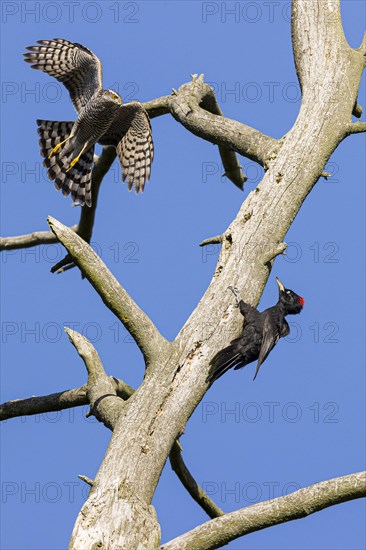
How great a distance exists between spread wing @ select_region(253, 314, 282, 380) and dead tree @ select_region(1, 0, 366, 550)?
0.68 ft

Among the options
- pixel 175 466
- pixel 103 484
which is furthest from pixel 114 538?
pixel 175 466

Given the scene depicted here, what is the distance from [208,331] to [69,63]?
4149mm

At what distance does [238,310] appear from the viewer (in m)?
6.66

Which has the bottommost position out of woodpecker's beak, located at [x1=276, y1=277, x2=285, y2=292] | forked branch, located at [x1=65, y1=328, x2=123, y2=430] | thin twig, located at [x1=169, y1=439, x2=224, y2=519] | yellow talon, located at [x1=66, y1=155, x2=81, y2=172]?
thin twig, located at [x1=169, y1=439, x2=224, y2=519]

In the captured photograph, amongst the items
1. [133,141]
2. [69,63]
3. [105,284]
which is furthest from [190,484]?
[69,63]

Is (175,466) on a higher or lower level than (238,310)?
lower

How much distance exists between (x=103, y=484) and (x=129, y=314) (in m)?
1.16

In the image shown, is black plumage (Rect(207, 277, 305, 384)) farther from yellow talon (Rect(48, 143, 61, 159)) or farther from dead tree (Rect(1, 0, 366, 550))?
yellow talon (Rect(48, 143, 61, 159))

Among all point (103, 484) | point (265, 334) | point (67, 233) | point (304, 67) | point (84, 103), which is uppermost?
point (84, 103)

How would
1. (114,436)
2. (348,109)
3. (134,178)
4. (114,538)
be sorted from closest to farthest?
1. (114,538)
2. (114,436)
3. (348,109)
4. (134,178)

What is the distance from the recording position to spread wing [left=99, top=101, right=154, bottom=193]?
361 inches

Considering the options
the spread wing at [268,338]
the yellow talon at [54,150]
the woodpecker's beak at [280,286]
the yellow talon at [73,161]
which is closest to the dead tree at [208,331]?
the spread wing at [268,338]

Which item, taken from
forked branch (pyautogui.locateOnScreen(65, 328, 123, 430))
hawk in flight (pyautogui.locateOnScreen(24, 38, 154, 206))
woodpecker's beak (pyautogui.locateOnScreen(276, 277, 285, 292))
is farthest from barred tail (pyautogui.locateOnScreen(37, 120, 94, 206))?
forked branch (pyautogui.locateOnScreen(65, 328, 123, 430))

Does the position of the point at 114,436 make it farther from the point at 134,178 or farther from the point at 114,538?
the point at 134,178
